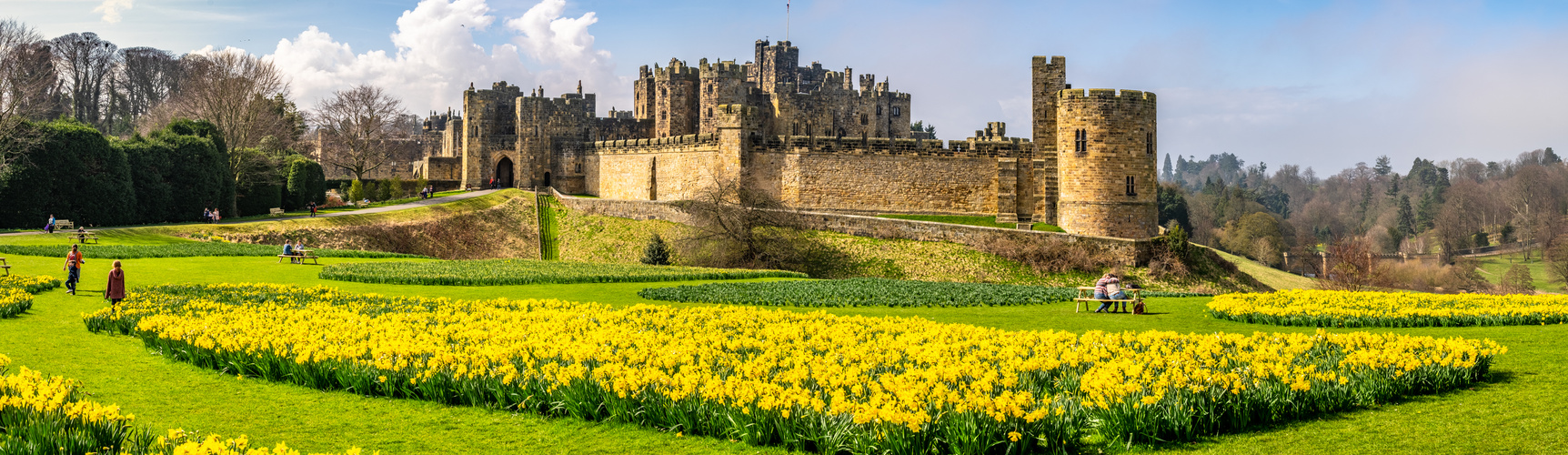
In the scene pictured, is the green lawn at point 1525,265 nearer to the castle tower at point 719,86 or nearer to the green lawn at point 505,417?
the castle tower at point 719,86

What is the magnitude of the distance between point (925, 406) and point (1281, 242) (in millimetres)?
83995

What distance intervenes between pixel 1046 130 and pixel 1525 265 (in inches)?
2071

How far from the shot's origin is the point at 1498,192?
97.8 m

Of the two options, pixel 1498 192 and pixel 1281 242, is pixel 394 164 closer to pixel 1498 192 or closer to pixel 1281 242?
pixel 1281 242

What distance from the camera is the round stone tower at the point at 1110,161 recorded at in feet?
134

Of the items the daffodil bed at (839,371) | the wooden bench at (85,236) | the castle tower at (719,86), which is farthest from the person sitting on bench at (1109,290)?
the castle tower at (719,86)

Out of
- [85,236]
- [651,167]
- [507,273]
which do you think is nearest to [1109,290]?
[507,273]

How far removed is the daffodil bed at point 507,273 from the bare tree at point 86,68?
65865mm

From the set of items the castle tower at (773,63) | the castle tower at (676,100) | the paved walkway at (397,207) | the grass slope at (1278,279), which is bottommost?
the grass slope at (1278,279)

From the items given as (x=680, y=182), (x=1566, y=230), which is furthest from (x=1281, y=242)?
(x=680, y=182)

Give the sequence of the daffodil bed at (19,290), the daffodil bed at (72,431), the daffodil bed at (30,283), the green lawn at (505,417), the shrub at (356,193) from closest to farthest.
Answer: the daffodil bed at (72,431), the green lawn at (505,417), the daffodil bed at (19,290), the daffodil bed at (30,283), the shrub at (356,193)

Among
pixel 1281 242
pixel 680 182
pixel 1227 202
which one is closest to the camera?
pixel 680 182

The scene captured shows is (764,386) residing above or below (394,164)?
below

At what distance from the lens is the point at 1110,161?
40906mm
